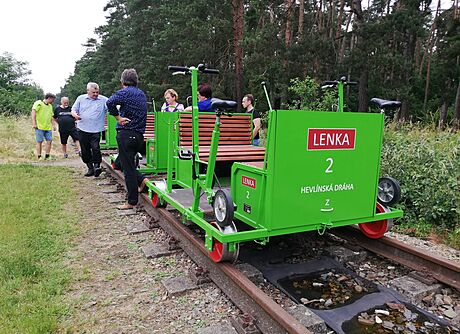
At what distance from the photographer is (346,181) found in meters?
3.66

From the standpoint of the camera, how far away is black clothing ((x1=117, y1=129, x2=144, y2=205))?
5.56 meters

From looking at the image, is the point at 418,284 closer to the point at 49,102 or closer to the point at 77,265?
the point at 77,265

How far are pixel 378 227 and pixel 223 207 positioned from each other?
6.17 feet

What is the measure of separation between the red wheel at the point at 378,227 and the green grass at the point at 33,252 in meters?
3.16

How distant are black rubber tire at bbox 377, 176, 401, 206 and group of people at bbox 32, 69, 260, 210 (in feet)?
8.70

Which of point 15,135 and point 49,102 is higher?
point 49,102

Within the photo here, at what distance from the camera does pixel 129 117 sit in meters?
5.56

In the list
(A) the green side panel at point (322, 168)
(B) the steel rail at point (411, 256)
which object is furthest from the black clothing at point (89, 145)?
(A) the green side panel at point (322, 168)

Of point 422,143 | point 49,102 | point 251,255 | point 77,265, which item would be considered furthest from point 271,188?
point 49,102

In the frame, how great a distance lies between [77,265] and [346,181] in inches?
113

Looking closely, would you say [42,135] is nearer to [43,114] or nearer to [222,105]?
[43,114]

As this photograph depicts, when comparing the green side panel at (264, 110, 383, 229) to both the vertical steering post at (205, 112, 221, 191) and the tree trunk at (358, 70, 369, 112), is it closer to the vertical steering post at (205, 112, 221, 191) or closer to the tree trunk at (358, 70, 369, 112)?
the vertical steering post at (205, 112, 221, 191)

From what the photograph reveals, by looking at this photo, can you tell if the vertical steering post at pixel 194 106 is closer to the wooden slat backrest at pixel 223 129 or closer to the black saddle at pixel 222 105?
the black saddle at pixel 222 105

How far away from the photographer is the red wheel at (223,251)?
3.40 m
